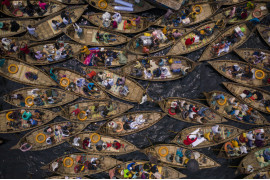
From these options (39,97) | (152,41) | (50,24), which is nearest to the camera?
(39,97)

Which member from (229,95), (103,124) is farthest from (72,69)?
(229,95)

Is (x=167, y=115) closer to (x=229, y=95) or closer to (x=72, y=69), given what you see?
(x=229, y=95)

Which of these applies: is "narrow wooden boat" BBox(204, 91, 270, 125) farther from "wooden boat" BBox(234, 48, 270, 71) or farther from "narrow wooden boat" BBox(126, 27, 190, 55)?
"narrow wooden boat" BBox(126, 27, 190, 55)

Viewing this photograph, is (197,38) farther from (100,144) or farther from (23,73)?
(23,73)

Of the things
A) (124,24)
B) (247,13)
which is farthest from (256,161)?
(124,24)

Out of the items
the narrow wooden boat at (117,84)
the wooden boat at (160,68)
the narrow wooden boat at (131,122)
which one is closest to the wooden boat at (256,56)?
the wooden boat at (160,68)

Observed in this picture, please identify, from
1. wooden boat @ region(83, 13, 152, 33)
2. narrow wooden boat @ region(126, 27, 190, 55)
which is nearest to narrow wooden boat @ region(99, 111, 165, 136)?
narrow wooden boat @ region(126, 27, 190, 55)

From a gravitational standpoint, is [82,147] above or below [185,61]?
below
